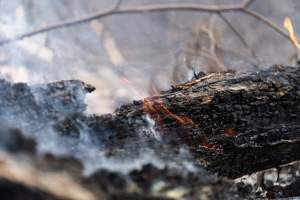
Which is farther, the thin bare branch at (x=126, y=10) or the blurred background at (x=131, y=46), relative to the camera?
the thin bare branch at (x=126, y=10)

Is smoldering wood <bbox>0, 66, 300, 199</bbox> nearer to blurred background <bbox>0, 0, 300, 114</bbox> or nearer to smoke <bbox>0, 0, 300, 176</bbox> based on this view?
smoke <bbox>0, 0, 300, 176</bbox>

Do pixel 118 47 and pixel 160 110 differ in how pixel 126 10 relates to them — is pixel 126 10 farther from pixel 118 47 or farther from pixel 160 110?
→ pixel 160 110

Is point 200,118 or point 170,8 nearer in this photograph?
point 200,118

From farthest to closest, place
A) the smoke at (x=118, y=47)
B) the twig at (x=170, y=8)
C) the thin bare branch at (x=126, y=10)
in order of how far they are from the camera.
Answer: the thin bare branch at (x=126, y=10) < the twig at (x=170, y=8) < the smoke at (x=118, y=47)

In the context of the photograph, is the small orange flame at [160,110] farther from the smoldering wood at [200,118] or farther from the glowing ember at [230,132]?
the glowing ember at [230,132]

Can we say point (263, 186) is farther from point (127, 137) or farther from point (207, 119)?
point (127, 137)

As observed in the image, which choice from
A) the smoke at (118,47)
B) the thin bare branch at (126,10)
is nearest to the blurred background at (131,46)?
the smoke at (118,47)

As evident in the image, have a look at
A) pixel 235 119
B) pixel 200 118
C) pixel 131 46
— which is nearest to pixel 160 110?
pixel 200 118

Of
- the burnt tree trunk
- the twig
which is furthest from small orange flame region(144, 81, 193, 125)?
the twig

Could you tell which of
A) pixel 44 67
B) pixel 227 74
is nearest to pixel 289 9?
pixel 44 67
